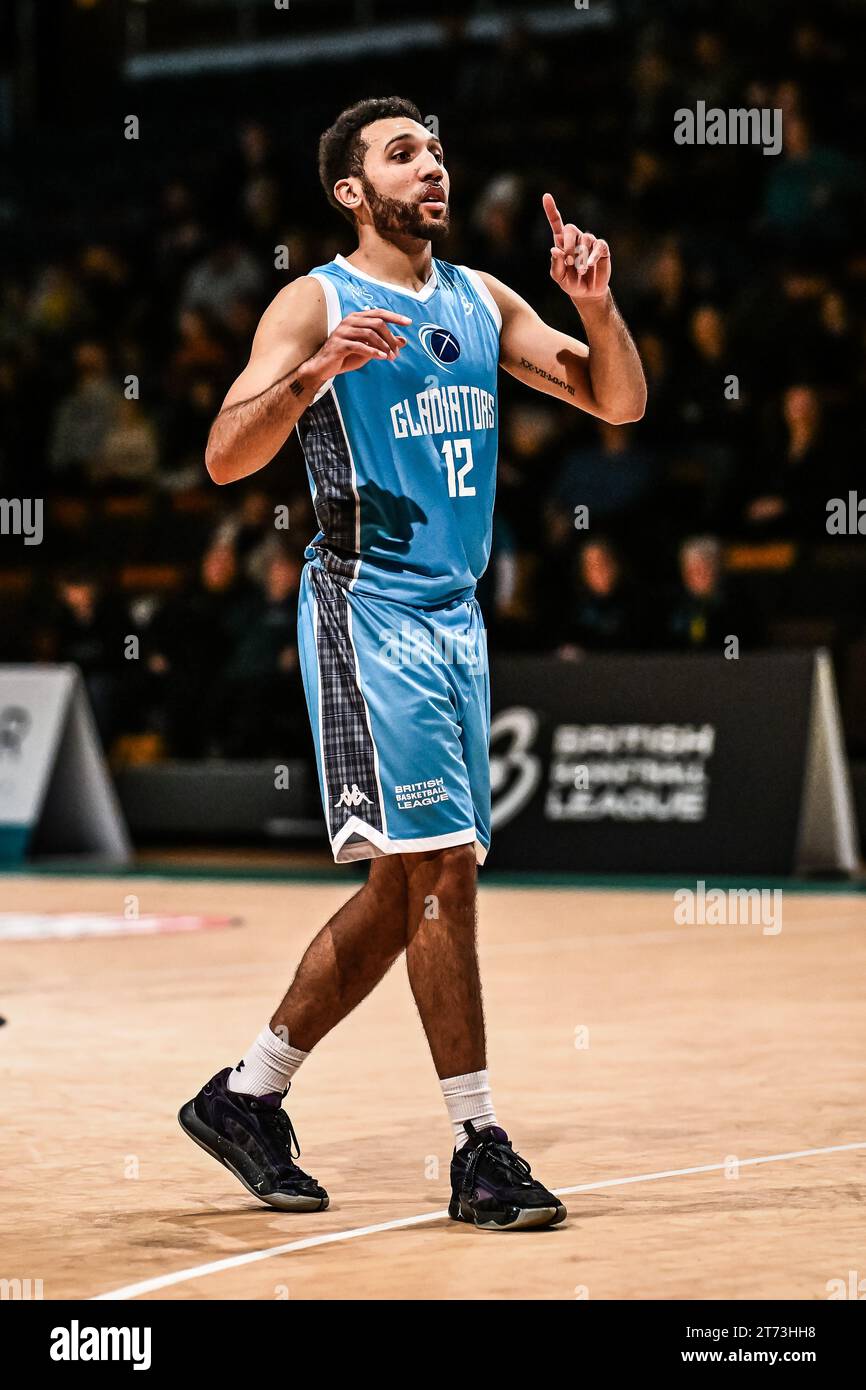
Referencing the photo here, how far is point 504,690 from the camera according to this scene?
43.2 feet

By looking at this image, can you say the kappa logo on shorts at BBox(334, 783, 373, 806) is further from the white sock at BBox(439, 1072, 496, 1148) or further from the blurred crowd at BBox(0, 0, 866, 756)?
the blurred crowd at BBox(0, 0, 866, 756)

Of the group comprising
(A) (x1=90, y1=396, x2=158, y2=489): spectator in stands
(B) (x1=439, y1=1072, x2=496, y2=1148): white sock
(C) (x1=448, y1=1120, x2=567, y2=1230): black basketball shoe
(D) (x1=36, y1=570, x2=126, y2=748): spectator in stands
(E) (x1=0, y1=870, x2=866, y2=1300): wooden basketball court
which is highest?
(A) (x1=90, y1=396, x2=158, y2=489): spectator in stands

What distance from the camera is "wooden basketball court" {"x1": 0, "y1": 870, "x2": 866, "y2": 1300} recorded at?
157 inches

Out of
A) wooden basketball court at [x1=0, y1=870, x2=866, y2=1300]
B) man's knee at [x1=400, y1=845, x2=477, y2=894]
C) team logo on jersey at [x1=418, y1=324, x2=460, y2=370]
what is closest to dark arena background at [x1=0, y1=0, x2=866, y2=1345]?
wooden basketball court at [x1=0, y1=870, x2=866, y2=1300]

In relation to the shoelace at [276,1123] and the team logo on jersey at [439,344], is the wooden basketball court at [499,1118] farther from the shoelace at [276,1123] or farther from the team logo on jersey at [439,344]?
the team logo on jersey at [439,344]

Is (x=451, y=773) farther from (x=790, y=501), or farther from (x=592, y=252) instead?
(x=790, y=501)

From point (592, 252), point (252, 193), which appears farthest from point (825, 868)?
point (252, 193)

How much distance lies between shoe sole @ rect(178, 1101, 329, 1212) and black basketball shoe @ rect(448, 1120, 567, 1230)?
0.30 m

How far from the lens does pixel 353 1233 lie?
4.32 metres

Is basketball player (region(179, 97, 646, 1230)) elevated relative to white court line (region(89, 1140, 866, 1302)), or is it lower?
elevated

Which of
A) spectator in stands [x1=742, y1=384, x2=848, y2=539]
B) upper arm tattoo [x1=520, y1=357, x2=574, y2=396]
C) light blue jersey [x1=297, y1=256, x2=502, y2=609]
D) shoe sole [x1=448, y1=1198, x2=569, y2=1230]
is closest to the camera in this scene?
shoe sole [x1=448, y1=1198, x2=569, y2=1230]

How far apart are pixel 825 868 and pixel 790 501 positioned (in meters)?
2.77

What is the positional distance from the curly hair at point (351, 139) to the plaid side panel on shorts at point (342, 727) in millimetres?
927

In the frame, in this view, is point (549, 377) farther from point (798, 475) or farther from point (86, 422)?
point (86, 422)
